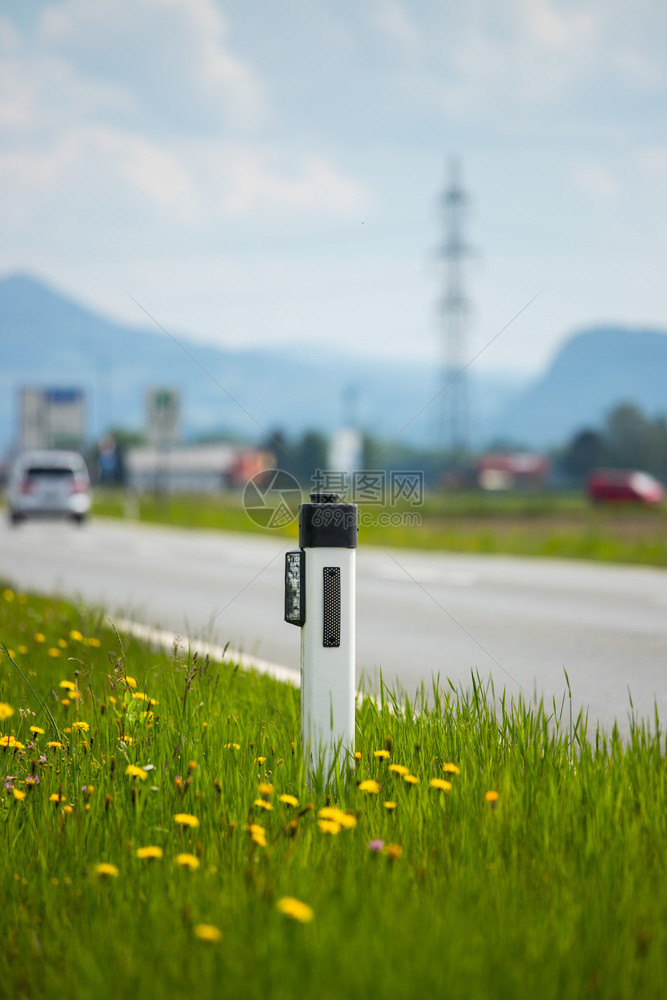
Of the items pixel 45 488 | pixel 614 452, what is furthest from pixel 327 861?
pixel 614 452

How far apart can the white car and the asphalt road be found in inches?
316

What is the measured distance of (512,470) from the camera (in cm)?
12606

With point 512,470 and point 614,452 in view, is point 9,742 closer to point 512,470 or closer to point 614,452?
point 512,470

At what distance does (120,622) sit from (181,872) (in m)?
6.22

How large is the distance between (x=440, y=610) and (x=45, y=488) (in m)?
20.2

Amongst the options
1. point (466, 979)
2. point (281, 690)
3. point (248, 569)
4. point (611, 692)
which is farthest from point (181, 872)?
point (248, 569)

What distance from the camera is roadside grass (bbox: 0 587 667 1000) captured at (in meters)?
2.46

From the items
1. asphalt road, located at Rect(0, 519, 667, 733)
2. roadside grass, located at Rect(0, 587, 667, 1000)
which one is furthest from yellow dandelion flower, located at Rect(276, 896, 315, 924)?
asphalt road, located at Rect(0, 519, 667, 733)

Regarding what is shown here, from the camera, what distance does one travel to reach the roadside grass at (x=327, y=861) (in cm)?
246

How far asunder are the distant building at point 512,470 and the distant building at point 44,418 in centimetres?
4927

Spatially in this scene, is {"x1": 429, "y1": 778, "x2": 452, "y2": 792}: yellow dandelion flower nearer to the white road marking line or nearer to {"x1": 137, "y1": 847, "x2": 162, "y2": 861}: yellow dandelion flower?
{"x1": 137, "y1": 847, "x2": 162, "y2": 861}: yellow dandelion flower

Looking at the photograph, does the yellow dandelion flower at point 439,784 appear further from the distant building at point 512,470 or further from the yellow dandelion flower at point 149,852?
the distant building at point 512,470

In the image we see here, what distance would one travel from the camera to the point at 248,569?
16.5 meters

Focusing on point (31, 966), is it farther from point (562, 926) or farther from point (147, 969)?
point (562, 926)
